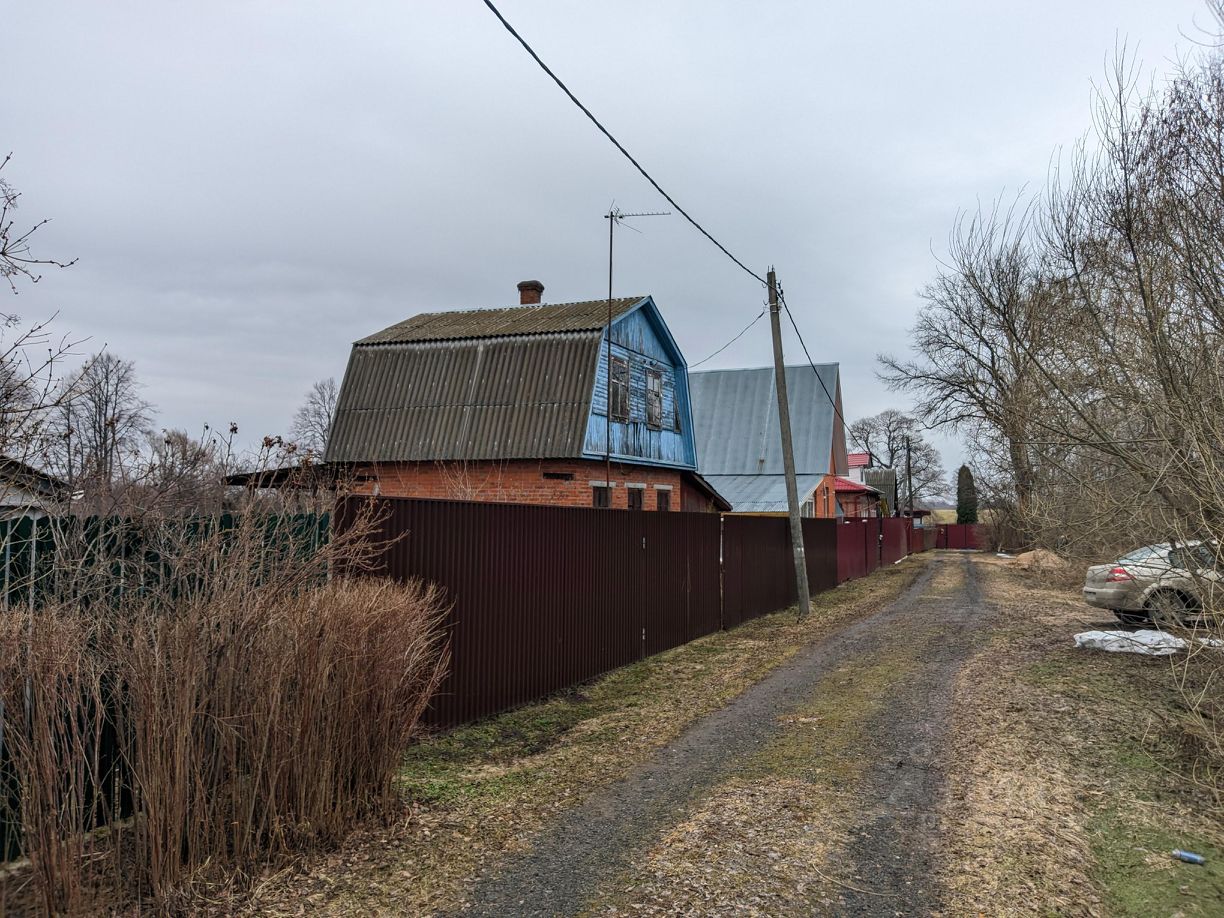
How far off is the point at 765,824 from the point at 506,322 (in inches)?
605

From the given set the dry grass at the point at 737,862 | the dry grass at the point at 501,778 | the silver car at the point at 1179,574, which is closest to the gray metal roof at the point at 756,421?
the dry grass at the point at 501,778

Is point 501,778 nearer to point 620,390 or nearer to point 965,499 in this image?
point 620,390

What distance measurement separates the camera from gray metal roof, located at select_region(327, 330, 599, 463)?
53.8 ft

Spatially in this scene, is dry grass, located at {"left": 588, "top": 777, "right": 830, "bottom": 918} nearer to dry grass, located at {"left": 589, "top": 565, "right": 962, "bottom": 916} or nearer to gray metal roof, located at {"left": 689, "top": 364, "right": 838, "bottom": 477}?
dry grass, located at {"left": 589, "top": 565, "right": 962, "bottom": 916}

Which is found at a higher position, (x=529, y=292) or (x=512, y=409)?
(x=529, y=292)

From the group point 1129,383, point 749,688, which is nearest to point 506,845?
point 749,688

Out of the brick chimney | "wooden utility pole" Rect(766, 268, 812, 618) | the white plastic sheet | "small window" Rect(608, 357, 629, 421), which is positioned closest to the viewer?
the white plastic sheet

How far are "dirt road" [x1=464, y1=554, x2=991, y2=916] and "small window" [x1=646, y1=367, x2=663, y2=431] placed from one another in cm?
1170

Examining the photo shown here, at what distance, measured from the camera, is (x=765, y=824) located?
15.6ft

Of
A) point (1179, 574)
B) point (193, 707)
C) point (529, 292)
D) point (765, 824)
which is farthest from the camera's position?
point (529, 292)

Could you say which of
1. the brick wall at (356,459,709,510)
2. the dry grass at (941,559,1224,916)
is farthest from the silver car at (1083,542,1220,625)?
the brick wall at (356,459,709,510)

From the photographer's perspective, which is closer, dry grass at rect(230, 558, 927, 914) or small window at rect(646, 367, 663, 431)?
dry grass at rect(230, 558, 927, 914)

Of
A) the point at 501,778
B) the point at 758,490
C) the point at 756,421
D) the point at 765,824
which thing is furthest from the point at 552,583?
the point at 756,421

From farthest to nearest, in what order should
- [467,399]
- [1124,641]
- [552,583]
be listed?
[467,399] < [1124,641] < [552,583]
